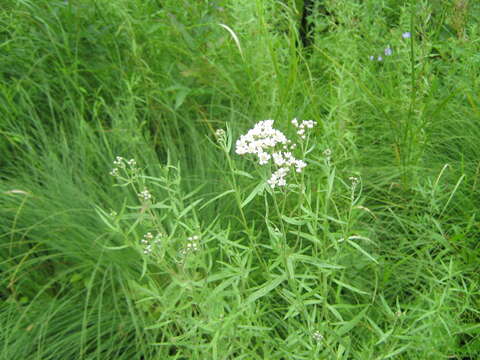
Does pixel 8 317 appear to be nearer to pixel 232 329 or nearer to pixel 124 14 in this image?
pixel 232 329

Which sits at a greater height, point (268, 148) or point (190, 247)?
point (268, 148)

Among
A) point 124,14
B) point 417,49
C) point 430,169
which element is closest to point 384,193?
point 430,169

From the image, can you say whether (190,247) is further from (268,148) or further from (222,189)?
(222,189)

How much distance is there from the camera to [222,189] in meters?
2.50

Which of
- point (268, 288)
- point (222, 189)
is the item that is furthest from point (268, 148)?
point (222, 189)

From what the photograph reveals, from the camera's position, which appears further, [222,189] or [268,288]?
[222,189]

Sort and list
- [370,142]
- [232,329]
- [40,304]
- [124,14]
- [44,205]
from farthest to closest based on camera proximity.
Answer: [370,142], [124,14], [44,205], [40,304], [232,329]

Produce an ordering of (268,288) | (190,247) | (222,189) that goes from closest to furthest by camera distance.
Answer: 1. (268,288)
2. (190,247)
3. (222,189)

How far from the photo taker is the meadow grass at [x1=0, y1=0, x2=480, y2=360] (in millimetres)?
1674

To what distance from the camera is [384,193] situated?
8.59 ft

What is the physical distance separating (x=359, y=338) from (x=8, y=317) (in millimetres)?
1271

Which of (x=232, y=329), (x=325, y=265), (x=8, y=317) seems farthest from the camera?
(x=8, y=317)

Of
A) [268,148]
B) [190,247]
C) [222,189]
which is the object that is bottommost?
[222,189]

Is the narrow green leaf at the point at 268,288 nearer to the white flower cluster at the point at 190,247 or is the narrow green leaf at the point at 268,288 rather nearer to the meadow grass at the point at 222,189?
the meadow grass at the point at 222,189
